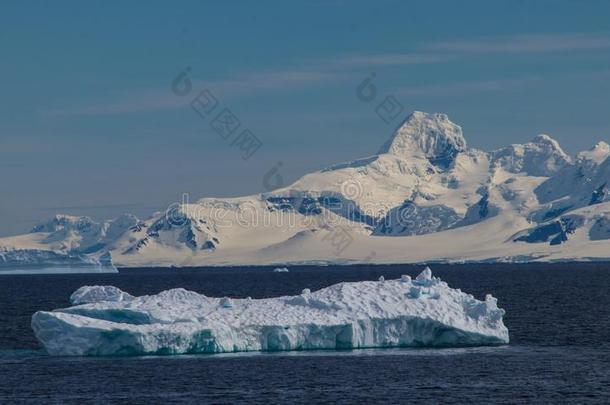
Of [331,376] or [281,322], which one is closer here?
[331,376]

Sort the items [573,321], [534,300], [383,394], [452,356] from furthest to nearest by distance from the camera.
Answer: [534,300]
[573,321]
[452,356]
[383,394]

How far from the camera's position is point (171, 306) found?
6675 cm

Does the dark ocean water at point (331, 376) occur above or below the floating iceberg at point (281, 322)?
below

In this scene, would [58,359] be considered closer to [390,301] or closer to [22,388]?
[22,388]

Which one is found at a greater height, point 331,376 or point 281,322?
point 281,322

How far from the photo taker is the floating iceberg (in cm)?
6444

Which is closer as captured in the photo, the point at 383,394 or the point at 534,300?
the point at 383,394

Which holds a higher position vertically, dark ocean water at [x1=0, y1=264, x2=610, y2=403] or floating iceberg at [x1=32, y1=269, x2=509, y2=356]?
floating iceberg at [x1=32, y1=269, x2=509, y2=356]

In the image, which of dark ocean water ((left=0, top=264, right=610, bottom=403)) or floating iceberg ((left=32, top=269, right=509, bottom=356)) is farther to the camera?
floating iceberg ((left=32, top=269, right=509, bottom=356))

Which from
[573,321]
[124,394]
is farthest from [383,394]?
[573,321]

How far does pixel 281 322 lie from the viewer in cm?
6556

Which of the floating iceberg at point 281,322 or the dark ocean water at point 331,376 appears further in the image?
the floating iceberg at point 281,322

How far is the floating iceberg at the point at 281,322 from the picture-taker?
64.4m

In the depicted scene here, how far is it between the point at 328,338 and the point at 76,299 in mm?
25859
